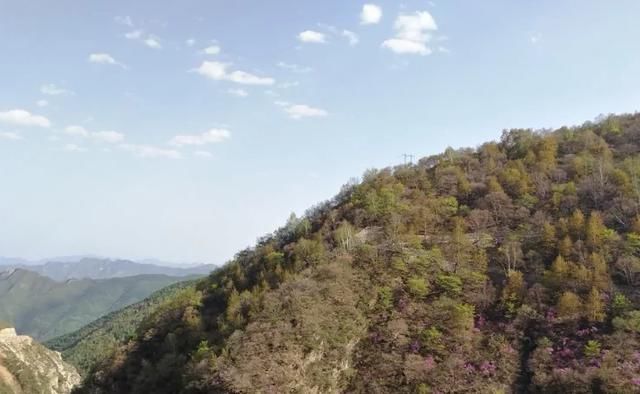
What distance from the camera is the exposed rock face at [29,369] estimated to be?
111 meters

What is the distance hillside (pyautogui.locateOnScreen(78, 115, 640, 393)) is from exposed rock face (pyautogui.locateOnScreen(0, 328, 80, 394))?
5895 centimetres

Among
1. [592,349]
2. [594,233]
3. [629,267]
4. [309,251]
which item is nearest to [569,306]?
[592,349]

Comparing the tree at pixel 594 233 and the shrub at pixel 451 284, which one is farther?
the tree at pixel 594 233

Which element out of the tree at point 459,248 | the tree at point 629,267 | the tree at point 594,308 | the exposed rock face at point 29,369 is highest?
the tree at point 459,248

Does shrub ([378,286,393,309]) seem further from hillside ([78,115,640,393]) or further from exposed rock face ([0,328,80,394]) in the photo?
exposed rock face ([0,328,80,394])

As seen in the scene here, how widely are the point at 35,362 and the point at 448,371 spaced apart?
117m

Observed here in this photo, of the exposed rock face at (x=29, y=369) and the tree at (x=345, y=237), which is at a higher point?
the tree at (x=345, y=237)

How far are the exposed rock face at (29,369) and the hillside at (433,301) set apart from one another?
58.9 metres

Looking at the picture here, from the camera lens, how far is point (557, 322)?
153ft

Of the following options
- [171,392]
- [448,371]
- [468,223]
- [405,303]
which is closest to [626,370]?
[448,371]

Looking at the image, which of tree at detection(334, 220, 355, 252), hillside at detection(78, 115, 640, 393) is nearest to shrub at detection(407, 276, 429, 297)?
hillside at detection(78, 115, 640, 393)

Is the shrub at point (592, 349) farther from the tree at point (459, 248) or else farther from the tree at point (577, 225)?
the tree at point (577, 225)

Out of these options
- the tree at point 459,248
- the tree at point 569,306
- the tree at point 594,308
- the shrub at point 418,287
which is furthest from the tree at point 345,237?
the tree at point 594,308

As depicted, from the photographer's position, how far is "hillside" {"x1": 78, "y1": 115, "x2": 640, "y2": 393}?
4328 cm
